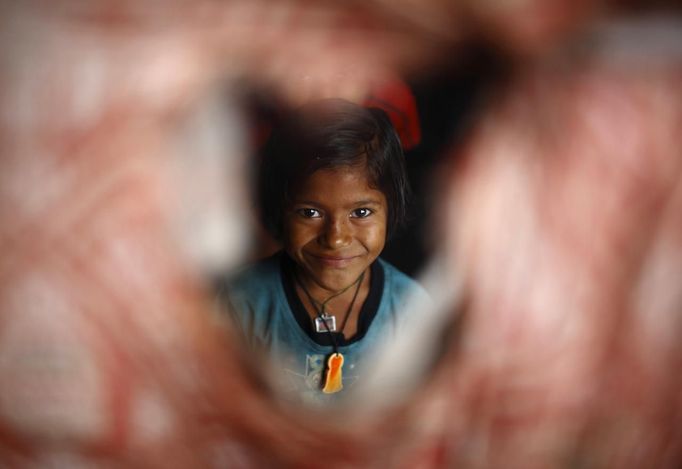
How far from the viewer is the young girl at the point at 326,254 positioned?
0.25 meters

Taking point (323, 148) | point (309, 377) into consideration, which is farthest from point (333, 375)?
point (323, 148)

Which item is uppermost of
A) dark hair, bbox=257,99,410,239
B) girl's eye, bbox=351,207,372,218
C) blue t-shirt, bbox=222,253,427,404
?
dark hair, bbox=257,99,410,239

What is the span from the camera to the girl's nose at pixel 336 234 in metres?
0.27

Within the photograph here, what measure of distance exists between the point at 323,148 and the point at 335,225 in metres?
0.04

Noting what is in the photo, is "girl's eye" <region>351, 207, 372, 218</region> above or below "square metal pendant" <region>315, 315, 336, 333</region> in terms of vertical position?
above

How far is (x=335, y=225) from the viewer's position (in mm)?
266

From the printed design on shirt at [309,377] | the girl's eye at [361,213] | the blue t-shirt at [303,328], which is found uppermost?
the girl's eye at [361,213]

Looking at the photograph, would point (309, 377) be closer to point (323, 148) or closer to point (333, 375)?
point (333, 375)

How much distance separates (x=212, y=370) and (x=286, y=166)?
101 millimetres

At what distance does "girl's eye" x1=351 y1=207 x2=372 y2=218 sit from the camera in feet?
0.88

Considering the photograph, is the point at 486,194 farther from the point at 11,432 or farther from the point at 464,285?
the point at 11,432

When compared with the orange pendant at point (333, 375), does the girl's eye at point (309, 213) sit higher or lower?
higher

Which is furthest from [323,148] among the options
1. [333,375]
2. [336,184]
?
[333,375]

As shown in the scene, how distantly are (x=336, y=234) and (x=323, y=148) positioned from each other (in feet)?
0.13
